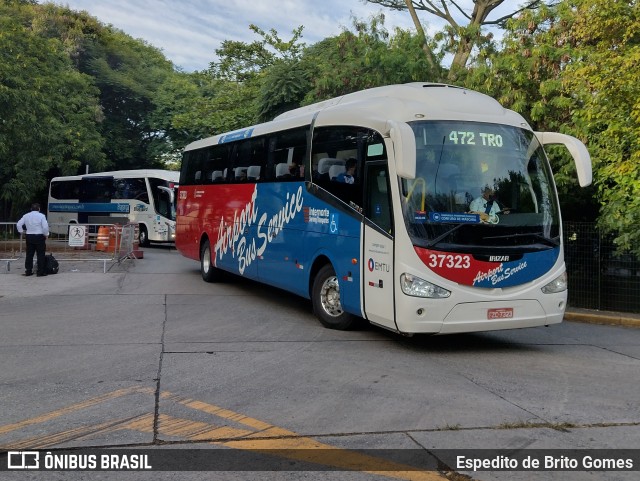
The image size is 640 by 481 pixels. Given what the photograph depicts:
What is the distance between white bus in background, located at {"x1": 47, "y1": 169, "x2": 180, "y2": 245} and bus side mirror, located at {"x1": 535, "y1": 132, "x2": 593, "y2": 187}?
70.6 ft

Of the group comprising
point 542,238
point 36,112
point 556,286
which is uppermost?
point 36,112

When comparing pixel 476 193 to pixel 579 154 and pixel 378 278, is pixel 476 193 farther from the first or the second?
pixel 579 154

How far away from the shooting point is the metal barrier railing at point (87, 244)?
1986 cm

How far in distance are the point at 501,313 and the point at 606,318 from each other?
496 centimetres

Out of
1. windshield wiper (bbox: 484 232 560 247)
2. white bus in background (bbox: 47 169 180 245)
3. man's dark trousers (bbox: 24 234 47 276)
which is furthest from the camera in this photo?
white bus in background (bbox: 47 169 180 245)

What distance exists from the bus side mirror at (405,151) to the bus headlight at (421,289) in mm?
1236

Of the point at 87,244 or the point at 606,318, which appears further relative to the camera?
the point at 87,244

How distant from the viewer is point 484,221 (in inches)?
321

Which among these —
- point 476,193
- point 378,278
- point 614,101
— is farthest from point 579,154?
point 614,101

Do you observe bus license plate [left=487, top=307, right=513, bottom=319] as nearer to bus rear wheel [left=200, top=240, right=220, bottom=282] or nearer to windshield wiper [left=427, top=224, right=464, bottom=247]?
windshield wiper [left=427, top=224, right=464, bottom=247]

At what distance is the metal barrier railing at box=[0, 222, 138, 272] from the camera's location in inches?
782

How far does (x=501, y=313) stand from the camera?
823cm

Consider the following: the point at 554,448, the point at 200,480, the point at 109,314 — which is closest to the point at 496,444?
the point at 554,448

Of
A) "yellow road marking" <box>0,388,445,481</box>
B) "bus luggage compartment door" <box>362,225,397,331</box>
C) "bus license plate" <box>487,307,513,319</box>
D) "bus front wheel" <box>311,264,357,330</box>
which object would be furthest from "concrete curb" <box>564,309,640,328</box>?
"yellow road marking" <box>0,388,445,481</box>
